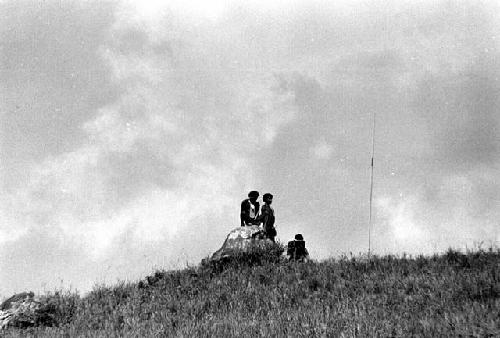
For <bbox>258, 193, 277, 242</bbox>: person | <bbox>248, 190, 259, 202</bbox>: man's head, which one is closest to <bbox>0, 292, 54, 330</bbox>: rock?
<bbox>248, 190, 259, 202</bbox>: man's head

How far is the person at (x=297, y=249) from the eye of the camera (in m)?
13.6

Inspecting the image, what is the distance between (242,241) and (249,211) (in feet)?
4.21

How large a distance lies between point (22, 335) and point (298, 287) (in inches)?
189

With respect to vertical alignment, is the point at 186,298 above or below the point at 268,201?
below

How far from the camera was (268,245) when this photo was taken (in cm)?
1281

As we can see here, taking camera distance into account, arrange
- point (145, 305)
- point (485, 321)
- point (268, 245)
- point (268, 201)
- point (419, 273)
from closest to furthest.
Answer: point (485, 321)
point (419, 273)
point (145, 305)
point (268, 245)
point (268, 201)

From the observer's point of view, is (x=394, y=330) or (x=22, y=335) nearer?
(x=394, y=330)

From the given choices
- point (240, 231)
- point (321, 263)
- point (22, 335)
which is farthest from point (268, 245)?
point (22, 335)

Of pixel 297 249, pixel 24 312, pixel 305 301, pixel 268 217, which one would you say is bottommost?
pixel 24 312

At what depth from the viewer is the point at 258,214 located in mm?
14156

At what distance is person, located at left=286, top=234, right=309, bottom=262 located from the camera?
13586 mm

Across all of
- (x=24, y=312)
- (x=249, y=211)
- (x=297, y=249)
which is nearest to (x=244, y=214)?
(x=249, y=211)

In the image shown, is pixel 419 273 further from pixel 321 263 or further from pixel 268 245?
pixel 268 245

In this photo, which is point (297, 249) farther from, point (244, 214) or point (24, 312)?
point (24, 312)
